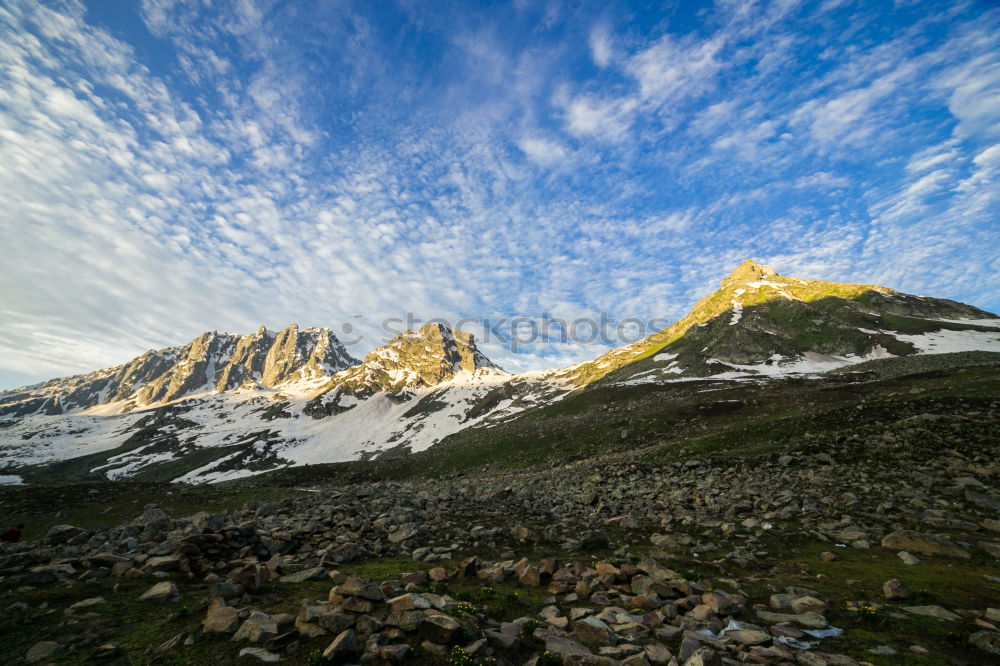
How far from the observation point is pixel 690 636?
346 inches

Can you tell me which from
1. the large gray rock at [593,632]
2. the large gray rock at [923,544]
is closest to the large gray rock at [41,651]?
the large gray rock at [593,632]

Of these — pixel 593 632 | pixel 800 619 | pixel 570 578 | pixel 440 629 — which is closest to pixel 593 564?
pixel 570 578

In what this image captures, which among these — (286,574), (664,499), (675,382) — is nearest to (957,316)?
(675,382)

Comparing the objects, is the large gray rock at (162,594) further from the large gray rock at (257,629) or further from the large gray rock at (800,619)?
the large gray rock at (800,619)

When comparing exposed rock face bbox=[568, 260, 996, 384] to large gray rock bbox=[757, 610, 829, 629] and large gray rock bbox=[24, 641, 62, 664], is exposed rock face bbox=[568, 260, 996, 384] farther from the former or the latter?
large gray rock bbox=[24, 641, 62, 664]

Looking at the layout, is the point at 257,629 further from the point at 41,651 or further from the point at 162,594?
the point at 162,594

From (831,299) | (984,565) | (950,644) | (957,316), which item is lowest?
(984,565)

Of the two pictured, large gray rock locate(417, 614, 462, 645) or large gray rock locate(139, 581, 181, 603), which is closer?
large gray rock locate(417, 614, 462, 645)

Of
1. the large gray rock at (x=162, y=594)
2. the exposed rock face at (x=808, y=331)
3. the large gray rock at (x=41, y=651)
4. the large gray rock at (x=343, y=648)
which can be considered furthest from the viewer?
the exposed rock face at (x=808, y=331)

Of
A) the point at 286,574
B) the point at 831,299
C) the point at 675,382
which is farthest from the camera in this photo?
the point at 831,299

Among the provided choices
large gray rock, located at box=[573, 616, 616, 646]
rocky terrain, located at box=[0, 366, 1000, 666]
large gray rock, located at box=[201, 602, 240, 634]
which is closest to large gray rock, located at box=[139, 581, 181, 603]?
rocky terrain, located at box=[0, 366, 1000, 666]

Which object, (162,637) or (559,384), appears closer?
(162,637)

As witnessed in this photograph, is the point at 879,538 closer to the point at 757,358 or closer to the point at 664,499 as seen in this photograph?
the point at 664,499

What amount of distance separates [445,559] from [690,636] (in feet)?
31.7
